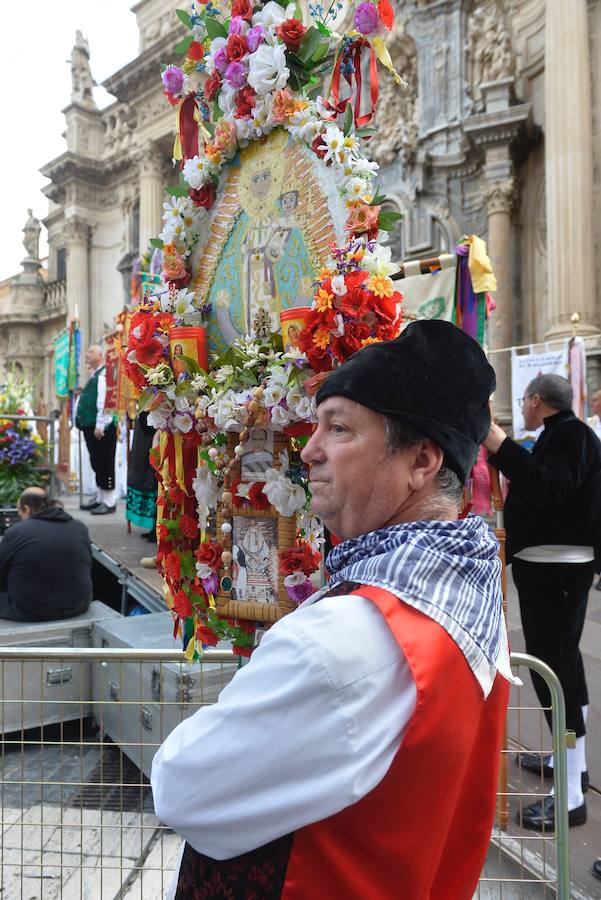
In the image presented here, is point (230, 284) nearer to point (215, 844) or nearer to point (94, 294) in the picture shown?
point (215, 844)

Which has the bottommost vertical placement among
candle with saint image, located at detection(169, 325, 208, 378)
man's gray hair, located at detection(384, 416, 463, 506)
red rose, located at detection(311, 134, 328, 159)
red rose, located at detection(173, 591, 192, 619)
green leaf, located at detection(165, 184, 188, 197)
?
red rose, located at detection(173, 591, 192, 619)

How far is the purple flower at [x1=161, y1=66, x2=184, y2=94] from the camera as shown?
2299 millimetres

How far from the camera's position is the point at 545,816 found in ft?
8.43

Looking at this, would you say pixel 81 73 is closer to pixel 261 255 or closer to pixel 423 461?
pixel 261 255

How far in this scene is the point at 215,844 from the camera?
37.7 inches

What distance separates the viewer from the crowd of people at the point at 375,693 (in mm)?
881

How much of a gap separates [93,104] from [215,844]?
93.6 ft

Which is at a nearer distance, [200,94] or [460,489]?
[460,489]

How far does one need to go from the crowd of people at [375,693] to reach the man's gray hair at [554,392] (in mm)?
1954

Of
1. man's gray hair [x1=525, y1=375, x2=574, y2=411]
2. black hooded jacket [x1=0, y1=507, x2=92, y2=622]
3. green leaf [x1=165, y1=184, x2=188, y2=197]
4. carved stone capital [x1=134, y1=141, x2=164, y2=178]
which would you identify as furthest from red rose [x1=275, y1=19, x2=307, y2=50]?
carved stone capital [x1=134, y1=141, x2=164, y2=178]

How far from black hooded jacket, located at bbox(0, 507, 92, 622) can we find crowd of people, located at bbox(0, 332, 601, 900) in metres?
3.91

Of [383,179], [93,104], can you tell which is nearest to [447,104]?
[383,179]

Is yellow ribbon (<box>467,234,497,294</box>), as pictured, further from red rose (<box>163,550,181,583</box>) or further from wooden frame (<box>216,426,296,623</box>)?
red rose (<box>163,550,181,583</box>)

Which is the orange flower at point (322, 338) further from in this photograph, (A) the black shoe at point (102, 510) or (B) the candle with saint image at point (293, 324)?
(A) the black shoe at point (102, 510)
